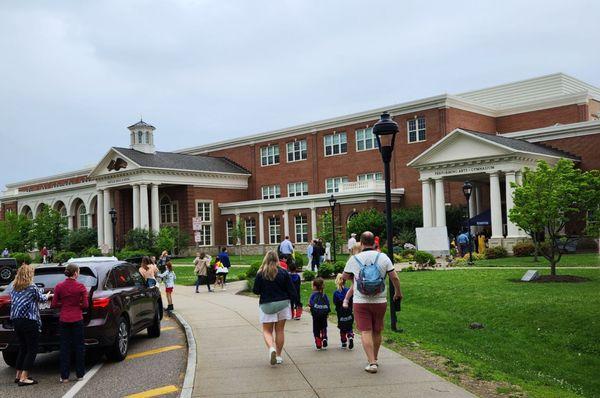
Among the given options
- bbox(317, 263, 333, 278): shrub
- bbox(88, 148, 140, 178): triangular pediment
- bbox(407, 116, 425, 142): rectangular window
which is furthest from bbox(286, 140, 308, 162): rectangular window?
bbox(317, 263, 333, 278): shrub

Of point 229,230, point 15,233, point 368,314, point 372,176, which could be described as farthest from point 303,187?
point 368,314

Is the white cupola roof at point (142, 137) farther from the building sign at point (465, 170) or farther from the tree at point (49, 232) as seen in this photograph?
the building sign at point (465, 170)

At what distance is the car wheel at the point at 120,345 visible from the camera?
11.3m

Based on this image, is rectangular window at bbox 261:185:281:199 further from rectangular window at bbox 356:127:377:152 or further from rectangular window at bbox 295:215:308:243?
rectangular window at bbox 356:127:377:152

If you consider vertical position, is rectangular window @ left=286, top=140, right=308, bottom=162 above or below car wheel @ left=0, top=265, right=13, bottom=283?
above

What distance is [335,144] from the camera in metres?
59.8

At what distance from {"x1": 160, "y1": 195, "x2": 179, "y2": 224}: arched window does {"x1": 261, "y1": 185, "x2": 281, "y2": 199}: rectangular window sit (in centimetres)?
899

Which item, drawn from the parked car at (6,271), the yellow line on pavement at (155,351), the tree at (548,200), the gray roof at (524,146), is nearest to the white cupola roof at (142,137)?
the parked car at (6,271)

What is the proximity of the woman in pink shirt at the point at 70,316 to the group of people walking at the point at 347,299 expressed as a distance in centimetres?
267

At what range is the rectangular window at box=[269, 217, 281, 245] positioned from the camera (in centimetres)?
5916

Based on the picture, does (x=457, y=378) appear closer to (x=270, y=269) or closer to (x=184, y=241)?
(x=270, y=269)

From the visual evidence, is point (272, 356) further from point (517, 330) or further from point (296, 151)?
point (296, 151)

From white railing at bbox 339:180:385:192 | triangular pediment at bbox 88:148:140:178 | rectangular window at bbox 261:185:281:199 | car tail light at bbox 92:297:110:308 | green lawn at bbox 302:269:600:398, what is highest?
triangular pediment at bbox 88:148:140:178

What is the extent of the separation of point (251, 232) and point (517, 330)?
48365 millimetres
